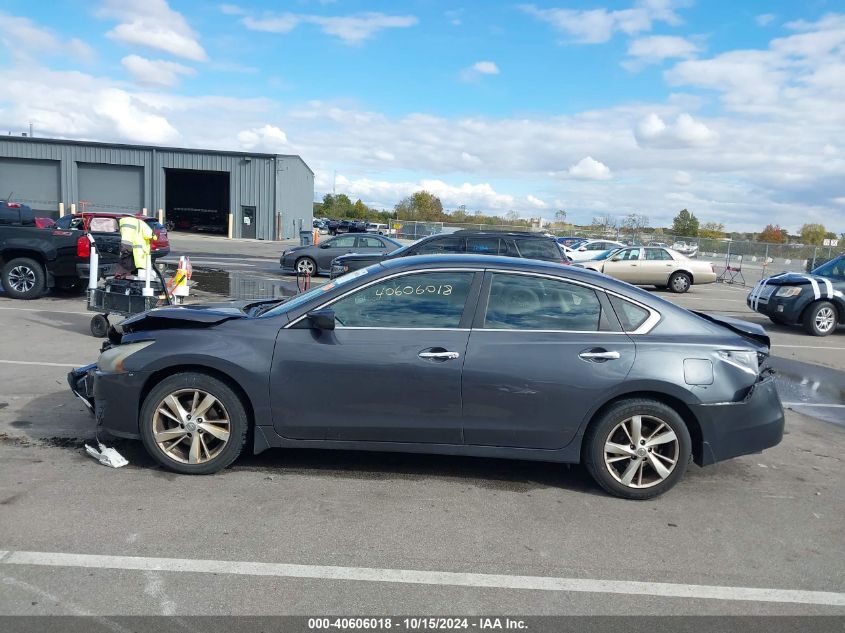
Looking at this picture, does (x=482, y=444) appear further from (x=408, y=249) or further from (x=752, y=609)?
(x=408, y=249)

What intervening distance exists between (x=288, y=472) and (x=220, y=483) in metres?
0.48

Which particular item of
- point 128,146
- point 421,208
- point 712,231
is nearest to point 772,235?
point 712,231

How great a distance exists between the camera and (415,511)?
429 cm

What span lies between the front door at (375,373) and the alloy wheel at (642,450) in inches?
42.6

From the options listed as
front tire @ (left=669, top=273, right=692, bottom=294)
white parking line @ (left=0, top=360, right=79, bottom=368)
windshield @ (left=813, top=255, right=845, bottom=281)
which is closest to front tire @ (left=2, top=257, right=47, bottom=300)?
white parking line @ (left=0, top=360, right=79, bottom=368)

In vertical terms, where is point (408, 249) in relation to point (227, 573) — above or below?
above

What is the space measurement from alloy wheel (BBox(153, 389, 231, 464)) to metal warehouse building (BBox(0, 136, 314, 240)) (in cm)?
4229

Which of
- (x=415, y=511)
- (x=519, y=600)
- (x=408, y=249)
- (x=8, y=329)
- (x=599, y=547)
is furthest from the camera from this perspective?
(x=408, y=249)

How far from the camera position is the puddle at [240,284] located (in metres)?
15.7

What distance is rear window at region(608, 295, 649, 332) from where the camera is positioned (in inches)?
182

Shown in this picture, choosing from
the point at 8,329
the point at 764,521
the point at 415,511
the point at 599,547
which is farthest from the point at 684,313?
the point at 8,329

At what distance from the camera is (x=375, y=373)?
4.48 metres

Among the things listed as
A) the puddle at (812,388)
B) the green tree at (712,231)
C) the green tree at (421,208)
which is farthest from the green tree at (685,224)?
the puddle at (812,388)

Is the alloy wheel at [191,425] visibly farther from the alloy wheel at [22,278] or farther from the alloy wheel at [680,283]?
the alloy wheel at [680,283]
